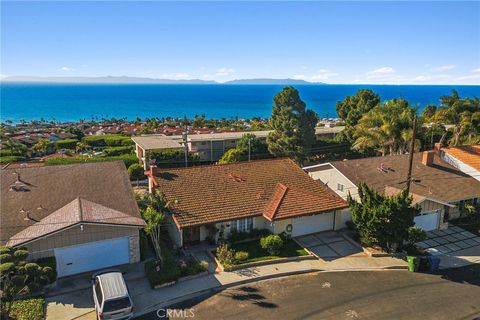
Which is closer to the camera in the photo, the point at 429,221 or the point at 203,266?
the point at 203,266

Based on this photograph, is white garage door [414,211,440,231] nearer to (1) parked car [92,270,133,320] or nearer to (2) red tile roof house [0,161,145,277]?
(2) red tile roof house [0,161,145,277]

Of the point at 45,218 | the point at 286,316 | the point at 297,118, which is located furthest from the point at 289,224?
the point at 297,118

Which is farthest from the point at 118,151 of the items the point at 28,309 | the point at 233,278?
the point at 233,278

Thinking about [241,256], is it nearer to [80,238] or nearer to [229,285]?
[229,285]

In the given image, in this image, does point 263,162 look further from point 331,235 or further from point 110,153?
point 110,153

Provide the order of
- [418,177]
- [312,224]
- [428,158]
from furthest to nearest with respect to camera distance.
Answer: [428,158], [418,177], [312,224]

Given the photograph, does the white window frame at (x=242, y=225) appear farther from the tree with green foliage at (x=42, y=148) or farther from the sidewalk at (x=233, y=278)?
the tree with green foliage at (x=42, y=148)

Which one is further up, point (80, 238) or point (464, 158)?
point (464, 158)
